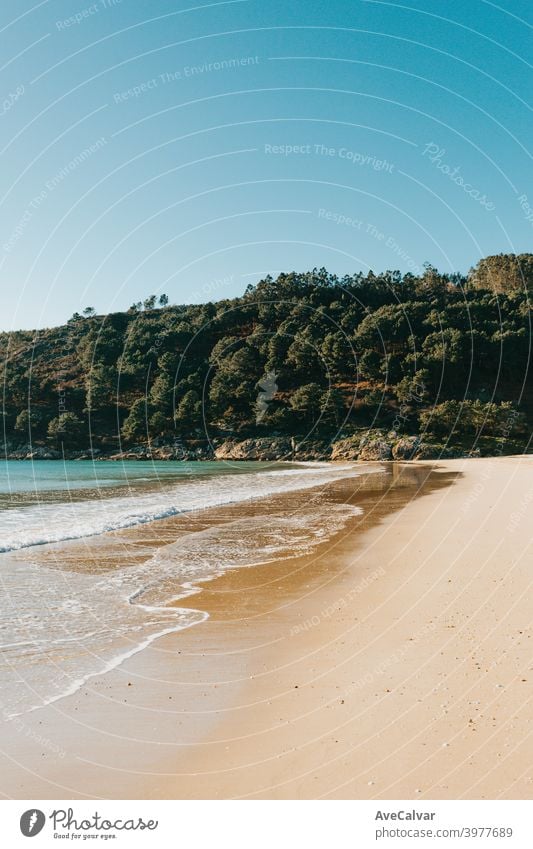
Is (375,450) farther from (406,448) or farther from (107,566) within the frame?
(107,566)

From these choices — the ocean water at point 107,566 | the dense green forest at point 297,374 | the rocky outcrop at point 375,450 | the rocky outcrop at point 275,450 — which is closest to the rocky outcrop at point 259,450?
the rocky outcrop at point 275,450

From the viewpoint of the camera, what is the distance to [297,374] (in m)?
78.7

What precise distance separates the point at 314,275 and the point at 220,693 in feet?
347

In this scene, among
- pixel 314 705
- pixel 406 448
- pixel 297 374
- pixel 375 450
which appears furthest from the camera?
pixel 297 374

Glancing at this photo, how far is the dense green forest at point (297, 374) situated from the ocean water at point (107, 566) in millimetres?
42250

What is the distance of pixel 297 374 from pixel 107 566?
→ 67.4m

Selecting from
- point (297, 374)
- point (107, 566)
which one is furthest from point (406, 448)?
point (107, 566)

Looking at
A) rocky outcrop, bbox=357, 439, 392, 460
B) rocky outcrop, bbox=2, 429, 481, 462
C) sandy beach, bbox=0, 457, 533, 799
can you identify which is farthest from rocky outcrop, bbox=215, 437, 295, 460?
sandy beach, bbox=0, 457, 533, 799

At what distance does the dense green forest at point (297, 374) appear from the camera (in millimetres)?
69312

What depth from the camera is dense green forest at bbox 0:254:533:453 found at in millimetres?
69312

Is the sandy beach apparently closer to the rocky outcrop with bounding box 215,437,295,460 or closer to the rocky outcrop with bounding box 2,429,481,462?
the rocky outcrop with bounding box 2,429,481,462

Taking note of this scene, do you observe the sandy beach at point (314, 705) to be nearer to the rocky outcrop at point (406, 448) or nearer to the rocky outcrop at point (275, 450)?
the rocky outcrop at point (406, 448)

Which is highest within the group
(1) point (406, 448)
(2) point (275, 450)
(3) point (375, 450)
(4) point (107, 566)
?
(1) point (406, 448)

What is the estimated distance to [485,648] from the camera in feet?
20.9
